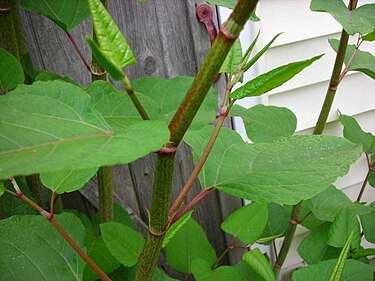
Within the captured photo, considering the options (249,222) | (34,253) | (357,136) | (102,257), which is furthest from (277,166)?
(357,136)

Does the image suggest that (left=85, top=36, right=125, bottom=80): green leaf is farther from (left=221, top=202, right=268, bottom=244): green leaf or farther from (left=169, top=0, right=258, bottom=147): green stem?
(left=221, top=202, right=268, bottom=244): green leaf

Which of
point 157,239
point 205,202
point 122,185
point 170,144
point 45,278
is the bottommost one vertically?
point 205,202

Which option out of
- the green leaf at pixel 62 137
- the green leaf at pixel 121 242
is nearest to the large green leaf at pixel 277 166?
the green leaf at pixel 62 137

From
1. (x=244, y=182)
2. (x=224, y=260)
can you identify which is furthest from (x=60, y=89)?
(x=224, y=260)

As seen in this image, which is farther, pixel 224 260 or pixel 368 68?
pixel 224 260

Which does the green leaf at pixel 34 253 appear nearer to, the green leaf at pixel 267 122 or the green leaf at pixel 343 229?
the green leaf at pixel 267 122

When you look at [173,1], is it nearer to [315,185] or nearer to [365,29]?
[365,29]

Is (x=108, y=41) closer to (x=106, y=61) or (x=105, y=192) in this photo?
(x=106, y=61)
